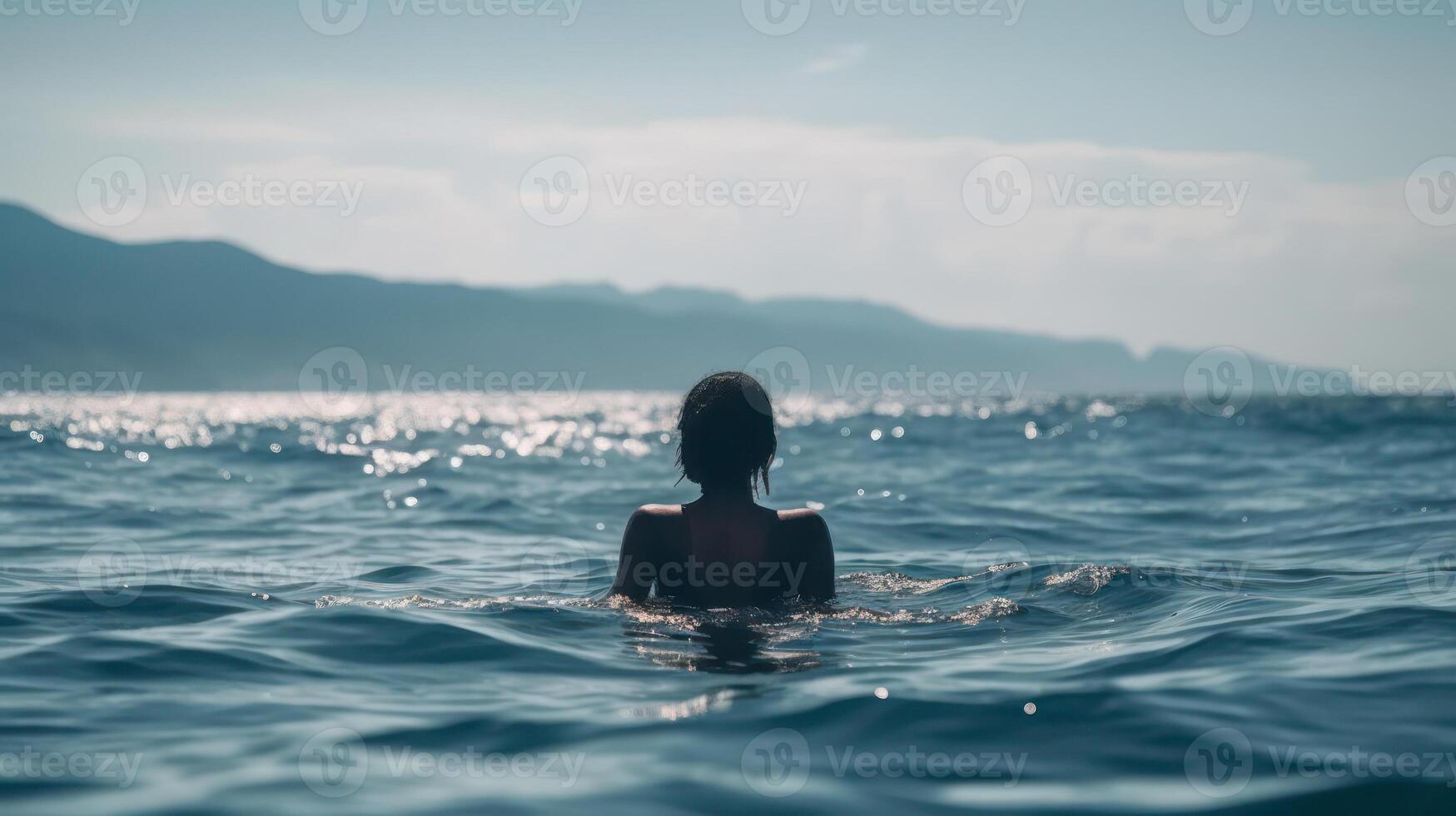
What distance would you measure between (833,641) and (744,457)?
989mm

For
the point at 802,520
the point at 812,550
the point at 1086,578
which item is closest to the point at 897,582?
the point at 1086,578

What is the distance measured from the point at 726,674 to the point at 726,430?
4.28 ft

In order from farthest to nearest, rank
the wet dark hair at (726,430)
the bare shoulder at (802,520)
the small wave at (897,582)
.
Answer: the small wave at (897,582) < the bare shoulder at (802,520) < the wet dark hair at (726,430)

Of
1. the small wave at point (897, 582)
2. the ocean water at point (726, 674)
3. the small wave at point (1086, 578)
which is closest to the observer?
the ocean water at point (726, 674)

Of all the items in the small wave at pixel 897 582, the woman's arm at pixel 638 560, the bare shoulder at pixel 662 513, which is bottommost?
the small wave at pixel 897 582

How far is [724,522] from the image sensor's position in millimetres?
5371

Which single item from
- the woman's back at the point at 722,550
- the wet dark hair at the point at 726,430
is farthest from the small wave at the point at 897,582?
the wet dark hair at the point at 726,430

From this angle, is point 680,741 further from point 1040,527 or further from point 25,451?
point 25,451

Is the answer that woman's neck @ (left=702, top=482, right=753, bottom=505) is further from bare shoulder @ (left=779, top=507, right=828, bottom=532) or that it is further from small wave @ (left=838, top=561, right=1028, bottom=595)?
small wave @ (left=838, top=561, right=1028, bottom=595)

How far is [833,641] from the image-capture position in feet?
17.1

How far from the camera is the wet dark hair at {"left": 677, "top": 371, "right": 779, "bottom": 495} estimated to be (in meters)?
5.31

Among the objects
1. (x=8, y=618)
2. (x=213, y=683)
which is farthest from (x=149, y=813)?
(x=8, y=618)

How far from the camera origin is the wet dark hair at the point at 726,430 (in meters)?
5.31

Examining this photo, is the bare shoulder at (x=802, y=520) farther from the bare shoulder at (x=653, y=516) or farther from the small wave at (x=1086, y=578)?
the small wave at (x=1086, y=578)
